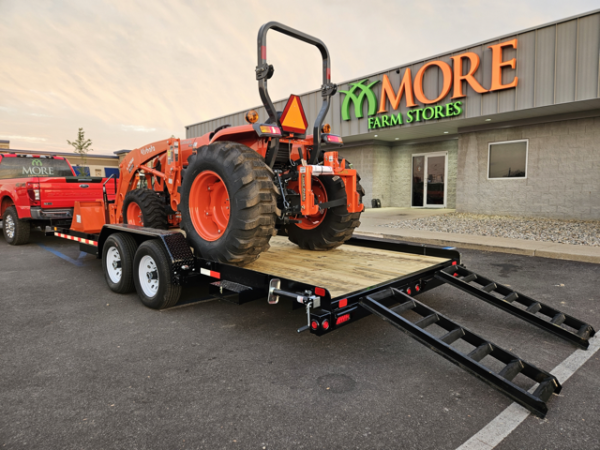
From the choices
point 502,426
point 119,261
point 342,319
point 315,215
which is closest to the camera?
point 502,426

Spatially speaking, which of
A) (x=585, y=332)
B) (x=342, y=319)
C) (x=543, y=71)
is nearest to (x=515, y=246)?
(x=585, y=332)

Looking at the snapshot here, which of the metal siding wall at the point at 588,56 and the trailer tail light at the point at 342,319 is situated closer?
the trailer tail light at the point at 342,319

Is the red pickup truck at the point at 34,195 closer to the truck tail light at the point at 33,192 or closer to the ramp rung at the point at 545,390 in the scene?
the truck tail light at the point at 33,192

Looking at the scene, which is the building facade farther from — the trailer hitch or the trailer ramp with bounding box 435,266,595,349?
the trailer hitch

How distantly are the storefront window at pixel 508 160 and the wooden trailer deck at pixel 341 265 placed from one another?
33.4ft

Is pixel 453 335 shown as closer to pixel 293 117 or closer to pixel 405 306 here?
pixel 405 306

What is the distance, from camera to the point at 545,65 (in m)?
10.7

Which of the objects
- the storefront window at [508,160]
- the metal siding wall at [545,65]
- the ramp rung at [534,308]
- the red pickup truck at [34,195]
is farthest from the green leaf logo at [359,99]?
the ramp rung at [534,308]

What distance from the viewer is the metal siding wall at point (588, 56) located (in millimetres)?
9875

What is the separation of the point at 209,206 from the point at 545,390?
369 cm

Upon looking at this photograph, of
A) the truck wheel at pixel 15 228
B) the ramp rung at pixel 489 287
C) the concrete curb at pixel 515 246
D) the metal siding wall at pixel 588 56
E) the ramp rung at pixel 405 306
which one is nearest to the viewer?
the ramp rung at pixel 405 306

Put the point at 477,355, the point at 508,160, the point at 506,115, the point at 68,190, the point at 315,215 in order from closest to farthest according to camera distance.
A: the point at 477,355 → the point at 315,215 → the point at 68,190 → the point at 506,115 → the point at 508,160

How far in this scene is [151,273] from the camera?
471 centimetres

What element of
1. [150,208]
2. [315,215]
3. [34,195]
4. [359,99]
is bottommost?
[315,215]
